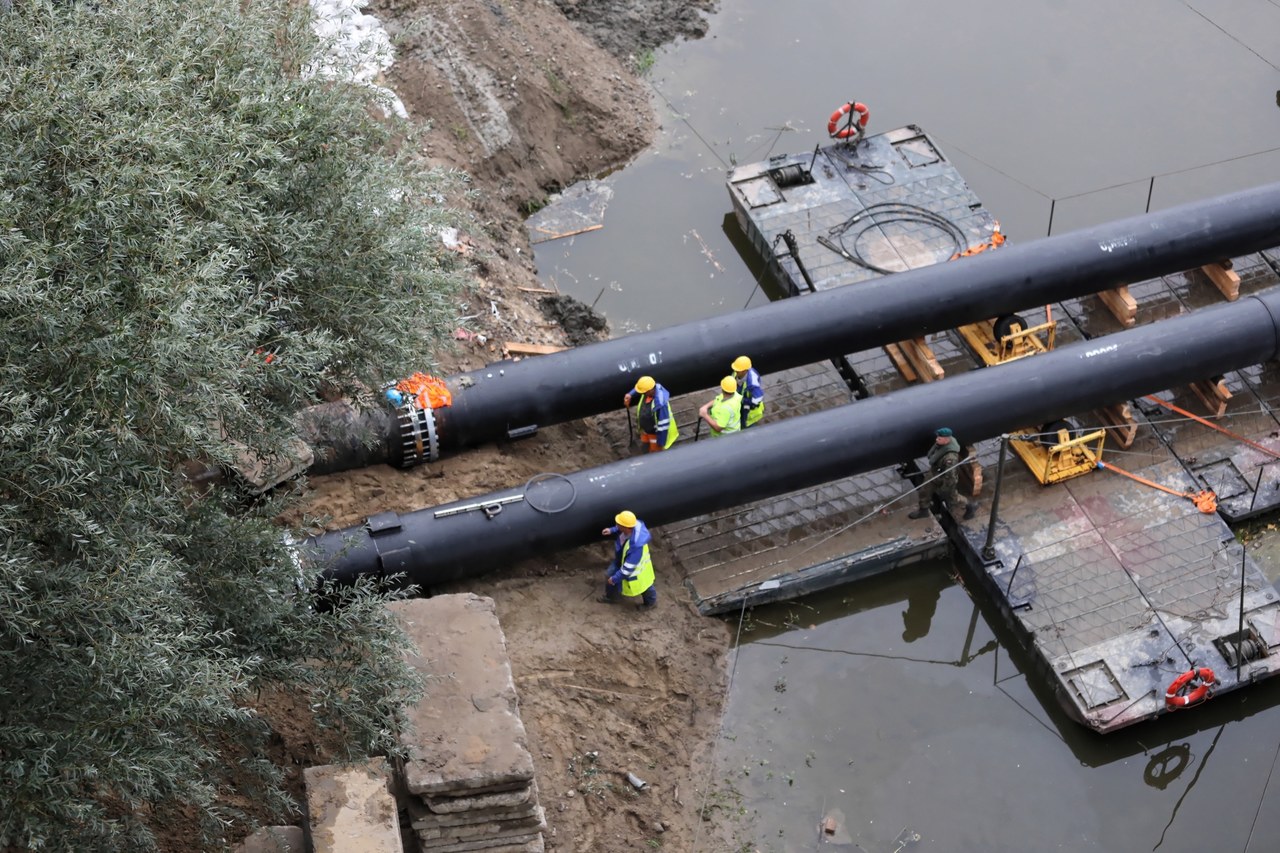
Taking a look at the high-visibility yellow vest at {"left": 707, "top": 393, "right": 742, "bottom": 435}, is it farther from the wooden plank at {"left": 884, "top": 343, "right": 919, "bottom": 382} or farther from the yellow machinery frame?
the yellow machinery frame

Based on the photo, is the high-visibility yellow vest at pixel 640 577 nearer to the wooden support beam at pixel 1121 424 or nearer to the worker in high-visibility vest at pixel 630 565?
the worker in high-visibility vest at pixel 630 565

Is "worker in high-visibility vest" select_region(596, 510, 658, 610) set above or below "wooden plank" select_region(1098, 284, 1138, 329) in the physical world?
below

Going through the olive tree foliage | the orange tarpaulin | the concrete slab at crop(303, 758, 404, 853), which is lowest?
the orange tarpaulin

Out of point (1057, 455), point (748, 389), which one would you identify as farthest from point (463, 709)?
point (1057, 455)

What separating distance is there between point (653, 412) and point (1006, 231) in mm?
7216

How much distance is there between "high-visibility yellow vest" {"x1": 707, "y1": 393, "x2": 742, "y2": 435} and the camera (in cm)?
1488

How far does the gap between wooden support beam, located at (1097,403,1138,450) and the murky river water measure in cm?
212

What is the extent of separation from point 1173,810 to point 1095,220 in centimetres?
918

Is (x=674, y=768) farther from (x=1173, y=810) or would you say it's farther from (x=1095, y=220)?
(x=1095, y=220)

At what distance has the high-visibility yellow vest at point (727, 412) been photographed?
586 inches

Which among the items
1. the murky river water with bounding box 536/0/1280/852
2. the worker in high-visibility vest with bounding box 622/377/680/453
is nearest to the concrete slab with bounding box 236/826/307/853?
the murky river water with bounding box 536/0/1280/852

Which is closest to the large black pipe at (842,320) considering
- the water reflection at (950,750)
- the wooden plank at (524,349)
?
the wooden plank at (524,349)

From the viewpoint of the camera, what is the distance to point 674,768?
1327 centimetres

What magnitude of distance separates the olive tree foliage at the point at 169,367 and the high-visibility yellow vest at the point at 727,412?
4.42 metres
